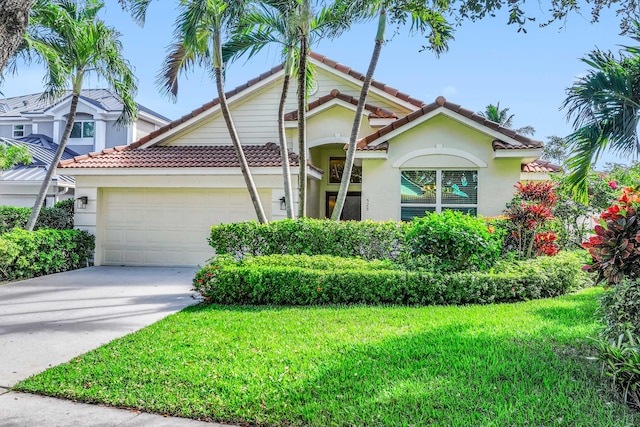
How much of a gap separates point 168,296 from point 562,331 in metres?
7.21

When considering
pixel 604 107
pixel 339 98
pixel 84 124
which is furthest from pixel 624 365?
pixel 84 124

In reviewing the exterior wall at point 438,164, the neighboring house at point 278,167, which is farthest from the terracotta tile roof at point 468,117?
the exterior wall at point 438,164

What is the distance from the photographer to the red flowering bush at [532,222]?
10.5m

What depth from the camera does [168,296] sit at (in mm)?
9219

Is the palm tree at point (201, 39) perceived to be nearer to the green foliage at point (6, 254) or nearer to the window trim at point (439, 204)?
the window trim at point (439, 204)

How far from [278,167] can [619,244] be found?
9263mm

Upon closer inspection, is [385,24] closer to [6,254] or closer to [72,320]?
[72,320]

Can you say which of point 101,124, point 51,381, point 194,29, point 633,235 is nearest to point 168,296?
point 51,381

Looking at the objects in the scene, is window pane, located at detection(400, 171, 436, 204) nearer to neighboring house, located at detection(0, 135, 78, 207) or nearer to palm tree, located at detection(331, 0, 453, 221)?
palm tree, located at detection(331, 0, 453, 221)

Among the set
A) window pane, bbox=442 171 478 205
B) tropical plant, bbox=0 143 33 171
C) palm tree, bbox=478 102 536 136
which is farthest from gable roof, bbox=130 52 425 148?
palm tree, bbox=478 102 536 136

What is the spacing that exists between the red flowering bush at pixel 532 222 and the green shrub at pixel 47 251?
1191 centimetres

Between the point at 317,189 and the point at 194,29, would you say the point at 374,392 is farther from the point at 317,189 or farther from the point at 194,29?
the point at 317,189

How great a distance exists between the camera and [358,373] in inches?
173

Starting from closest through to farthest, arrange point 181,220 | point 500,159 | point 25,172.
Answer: point 500,159 → point 181,220 → point 25,172
